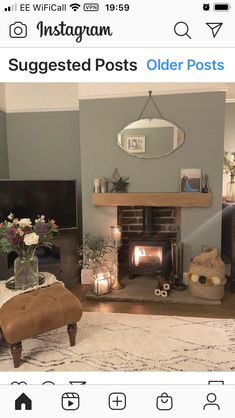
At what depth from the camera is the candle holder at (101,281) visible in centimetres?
276

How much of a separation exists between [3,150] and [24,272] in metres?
2.13

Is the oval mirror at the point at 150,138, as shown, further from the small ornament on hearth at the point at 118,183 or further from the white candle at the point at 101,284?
the white candle at the point at 101,284

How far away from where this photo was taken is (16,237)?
1868mm

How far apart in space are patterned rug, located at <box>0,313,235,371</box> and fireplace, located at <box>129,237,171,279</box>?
759mm
